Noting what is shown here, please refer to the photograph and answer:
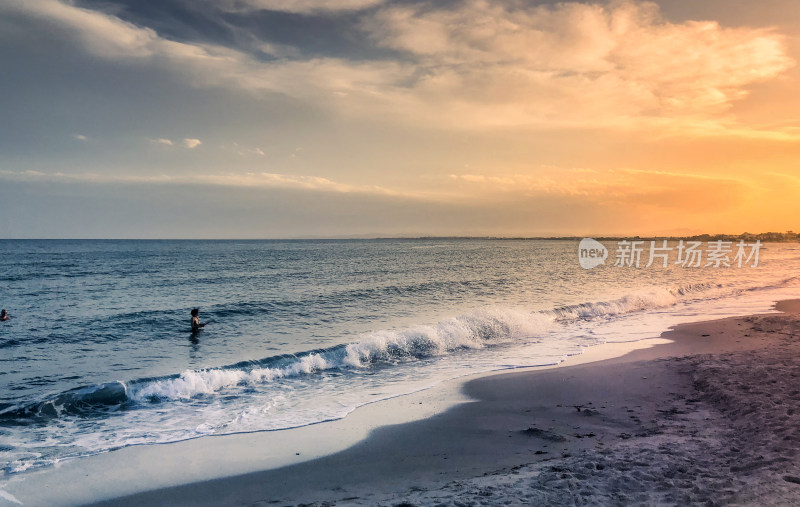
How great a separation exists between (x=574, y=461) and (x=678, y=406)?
4.53 metres

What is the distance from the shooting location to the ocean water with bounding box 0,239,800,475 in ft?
36.4

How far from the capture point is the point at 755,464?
6629 millimetres

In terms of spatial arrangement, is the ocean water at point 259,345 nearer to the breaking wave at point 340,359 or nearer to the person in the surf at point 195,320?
the breaking wave at point 340,359

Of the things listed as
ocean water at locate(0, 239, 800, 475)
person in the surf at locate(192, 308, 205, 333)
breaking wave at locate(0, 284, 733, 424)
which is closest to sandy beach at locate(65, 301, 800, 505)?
ocean water at locate(0, 239, 800, 475)

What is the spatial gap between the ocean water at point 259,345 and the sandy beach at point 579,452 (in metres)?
2.75

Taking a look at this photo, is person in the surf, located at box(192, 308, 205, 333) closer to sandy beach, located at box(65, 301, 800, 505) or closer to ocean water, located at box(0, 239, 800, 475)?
ocean water, located at box(0, 239, 800, 475)

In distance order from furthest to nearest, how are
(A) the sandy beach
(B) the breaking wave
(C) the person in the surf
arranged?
1. (C) the person in the surf
2. (B) the breaking wave
3. (A) the sandy beach

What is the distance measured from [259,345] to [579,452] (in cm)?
1414

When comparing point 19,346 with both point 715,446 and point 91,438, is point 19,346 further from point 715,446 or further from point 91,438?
point 715,446

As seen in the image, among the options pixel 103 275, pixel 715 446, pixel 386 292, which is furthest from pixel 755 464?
pixel 103 275

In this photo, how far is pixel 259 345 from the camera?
1867 cm

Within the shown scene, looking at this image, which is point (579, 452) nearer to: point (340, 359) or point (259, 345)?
point (340, 359)

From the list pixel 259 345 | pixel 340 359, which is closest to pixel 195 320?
pixel 259 345

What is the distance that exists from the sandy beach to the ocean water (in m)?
2.75
